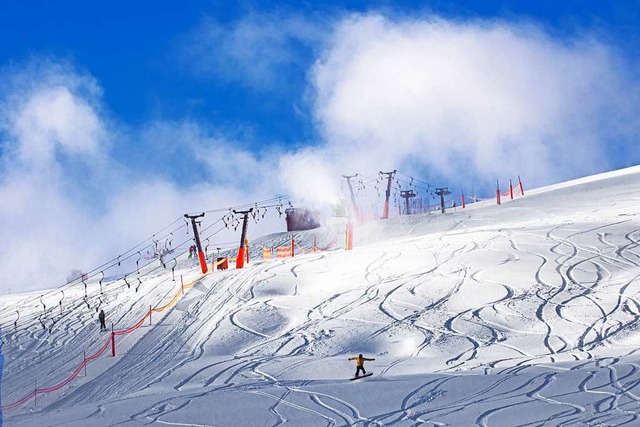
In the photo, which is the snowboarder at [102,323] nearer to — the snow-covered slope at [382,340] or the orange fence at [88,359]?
the snow-covered slope at [382,340]

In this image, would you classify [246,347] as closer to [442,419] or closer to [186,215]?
[442,419]

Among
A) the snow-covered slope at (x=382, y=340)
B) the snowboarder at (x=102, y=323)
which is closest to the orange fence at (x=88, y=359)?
the snow-covered slope at (x=382, y=340)

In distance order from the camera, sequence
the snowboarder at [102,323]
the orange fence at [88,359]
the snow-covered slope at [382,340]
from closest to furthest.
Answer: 1. the snow-covered slope at [382,340]
2. the orange fence at [88,359]
3. the snowboarder at [102,323]

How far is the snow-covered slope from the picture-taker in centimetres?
1460

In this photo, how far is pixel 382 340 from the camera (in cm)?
2203

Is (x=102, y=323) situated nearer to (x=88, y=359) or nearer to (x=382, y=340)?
(x=88, y=359)

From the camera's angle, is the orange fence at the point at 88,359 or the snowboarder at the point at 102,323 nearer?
the orange fence at the point at 88,359

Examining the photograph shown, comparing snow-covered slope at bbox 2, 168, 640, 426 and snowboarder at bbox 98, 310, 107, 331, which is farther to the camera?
snowboarder at bbox 98, 310, 107, 331

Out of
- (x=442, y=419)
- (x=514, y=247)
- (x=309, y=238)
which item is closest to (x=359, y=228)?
(x=309, y=238)

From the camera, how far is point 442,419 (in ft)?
43.3

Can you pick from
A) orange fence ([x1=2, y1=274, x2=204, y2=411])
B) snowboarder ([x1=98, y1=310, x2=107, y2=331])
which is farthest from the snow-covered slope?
snowboarder ([x1=98, y1=310, x2=107, y2=331])

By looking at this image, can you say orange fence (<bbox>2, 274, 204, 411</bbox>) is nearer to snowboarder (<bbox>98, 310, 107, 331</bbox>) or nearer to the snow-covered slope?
the snow-covered slope

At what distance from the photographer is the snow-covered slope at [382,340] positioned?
14.6 meters

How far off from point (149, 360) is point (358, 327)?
6.56 meters
